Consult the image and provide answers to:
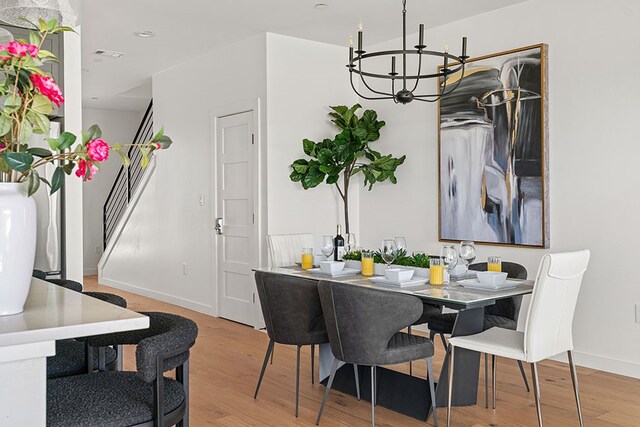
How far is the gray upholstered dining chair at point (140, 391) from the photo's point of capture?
170 cm

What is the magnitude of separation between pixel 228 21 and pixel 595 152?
10.5 feet

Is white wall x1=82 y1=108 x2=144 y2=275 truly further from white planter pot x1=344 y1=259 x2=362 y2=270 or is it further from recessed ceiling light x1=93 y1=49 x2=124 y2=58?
white planter pot x1=344 y1=259 x2=362 y2=270

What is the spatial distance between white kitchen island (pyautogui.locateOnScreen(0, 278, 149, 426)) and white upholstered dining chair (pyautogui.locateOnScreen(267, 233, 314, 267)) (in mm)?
3168

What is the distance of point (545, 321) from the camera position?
118 inches

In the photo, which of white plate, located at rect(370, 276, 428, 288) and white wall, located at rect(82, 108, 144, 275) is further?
white wall, located at rect(82, 108, 144, 275)

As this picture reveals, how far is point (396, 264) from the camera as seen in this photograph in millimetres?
3932

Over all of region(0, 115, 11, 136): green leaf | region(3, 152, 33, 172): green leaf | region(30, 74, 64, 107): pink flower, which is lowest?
region(3, 152, 33, 172): green leaf

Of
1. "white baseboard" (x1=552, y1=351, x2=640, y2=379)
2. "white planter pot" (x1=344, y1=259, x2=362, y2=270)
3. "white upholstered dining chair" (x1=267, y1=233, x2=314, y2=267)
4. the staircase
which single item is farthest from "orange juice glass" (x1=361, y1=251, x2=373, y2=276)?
the staircase

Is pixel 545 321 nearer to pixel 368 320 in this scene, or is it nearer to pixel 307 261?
pixel 368 320

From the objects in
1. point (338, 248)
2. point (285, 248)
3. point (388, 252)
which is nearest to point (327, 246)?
point (338, 248)

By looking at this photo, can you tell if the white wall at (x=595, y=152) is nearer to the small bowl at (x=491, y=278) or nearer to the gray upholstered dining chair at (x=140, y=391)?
the small bowl at (x=491, y=278)

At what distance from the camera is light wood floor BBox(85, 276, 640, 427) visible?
3.45m

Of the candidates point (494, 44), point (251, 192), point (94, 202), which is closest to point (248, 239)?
A: point (251, 192)

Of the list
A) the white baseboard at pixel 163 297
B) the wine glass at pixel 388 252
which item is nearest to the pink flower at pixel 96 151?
the wine glass at pixel 388 252
